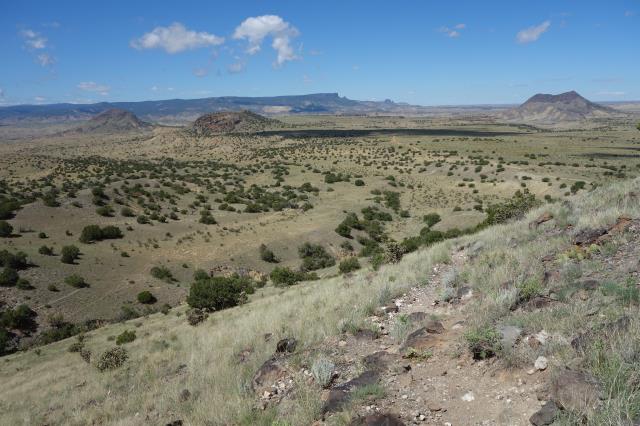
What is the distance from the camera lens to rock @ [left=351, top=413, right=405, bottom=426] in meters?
4.32

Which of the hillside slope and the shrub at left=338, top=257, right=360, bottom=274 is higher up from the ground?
the hillside slope

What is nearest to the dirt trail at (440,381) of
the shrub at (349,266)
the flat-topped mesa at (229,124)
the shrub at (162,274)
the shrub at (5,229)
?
the shrub at (349,266)

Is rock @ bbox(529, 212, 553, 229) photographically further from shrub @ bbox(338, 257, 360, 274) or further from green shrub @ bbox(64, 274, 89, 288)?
green shrub @ bbox(64, 274, 89, 288)

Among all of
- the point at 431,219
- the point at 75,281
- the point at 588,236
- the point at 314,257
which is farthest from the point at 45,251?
the point at 588,236

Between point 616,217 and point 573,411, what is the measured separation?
768cm

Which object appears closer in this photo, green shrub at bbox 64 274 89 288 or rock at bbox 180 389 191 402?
rock at bbox 180 389 191 402

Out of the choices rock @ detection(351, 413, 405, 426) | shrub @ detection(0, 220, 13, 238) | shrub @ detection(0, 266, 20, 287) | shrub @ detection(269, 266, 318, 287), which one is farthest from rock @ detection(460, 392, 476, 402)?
shrub @ detection(0, 220, 13, 238)

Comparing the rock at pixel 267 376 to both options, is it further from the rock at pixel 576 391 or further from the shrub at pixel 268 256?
the shrub at pixel 268 256

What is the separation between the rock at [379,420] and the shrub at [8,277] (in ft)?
89.6

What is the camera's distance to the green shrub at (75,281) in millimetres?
25328

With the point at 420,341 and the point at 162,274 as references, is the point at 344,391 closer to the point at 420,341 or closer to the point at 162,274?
the point at 420,341

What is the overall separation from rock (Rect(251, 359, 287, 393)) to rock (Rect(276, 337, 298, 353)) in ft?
2.31

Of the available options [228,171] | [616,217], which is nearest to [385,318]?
[616,217]

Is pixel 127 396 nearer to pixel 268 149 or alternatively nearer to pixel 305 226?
pixel 305 226
